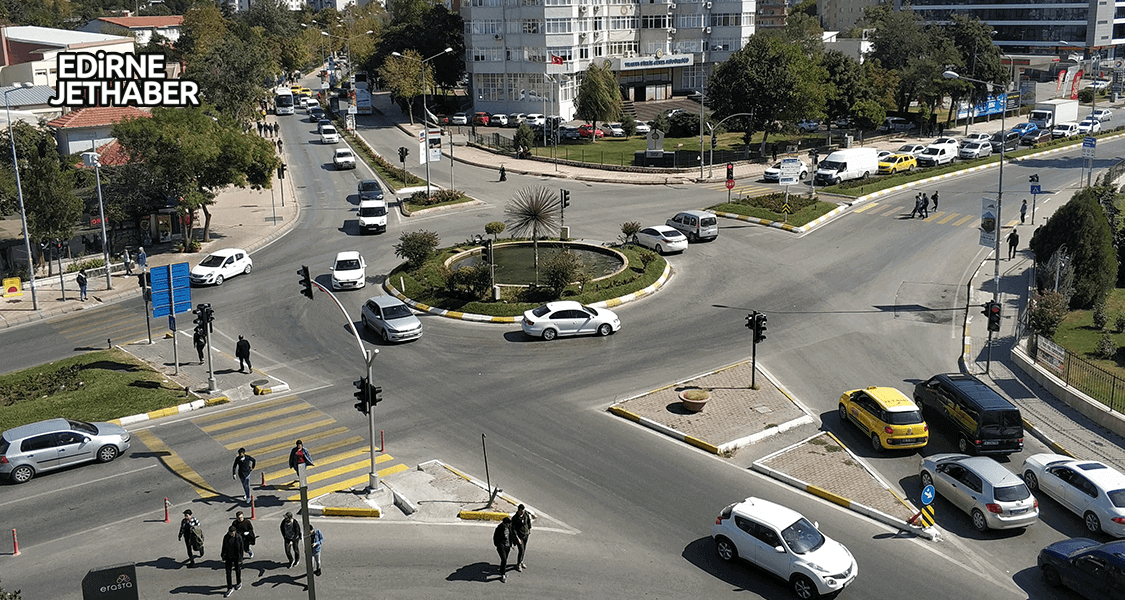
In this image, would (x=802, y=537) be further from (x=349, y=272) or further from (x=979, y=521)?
(x=349, y=272)

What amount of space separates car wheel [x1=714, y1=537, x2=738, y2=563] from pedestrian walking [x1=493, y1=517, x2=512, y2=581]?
483 cm

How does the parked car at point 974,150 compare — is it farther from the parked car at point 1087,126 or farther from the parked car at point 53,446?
the parked car at point 53,446

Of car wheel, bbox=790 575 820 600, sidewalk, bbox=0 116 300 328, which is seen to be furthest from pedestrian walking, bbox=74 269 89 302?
car wheel, bbox=790 575 820 600

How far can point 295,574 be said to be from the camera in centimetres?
2091

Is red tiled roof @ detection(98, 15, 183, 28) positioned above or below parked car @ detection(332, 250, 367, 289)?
above

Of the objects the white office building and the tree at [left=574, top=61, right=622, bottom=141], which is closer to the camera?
the tree at [left=574, top=61, right=622, bottom=141]

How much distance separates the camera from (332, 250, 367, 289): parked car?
4353 centimetres

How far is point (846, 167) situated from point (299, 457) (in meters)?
54.3

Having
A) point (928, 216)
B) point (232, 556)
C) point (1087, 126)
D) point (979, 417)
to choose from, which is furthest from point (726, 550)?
point (1087, 126)

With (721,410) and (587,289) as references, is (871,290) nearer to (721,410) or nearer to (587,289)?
(587,289)

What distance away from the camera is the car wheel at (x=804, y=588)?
19594mm

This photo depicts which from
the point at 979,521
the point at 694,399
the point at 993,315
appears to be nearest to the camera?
the point at 979,521

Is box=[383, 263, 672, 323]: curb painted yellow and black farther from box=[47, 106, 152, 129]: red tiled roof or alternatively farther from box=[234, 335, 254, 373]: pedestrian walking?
box=[47, 106, 152, 129]: red tiled roof

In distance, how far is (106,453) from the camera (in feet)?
89.0
